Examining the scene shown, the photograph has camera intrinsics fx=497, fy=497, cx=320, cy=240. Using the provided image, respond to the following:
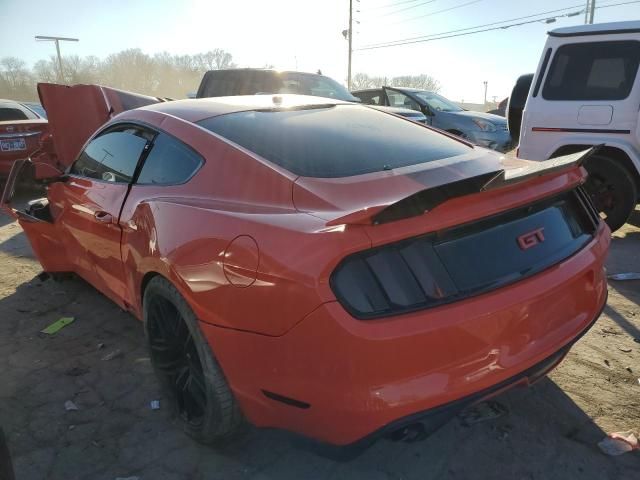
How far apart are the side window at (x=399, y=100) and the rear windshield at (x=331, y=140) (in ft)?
25.3

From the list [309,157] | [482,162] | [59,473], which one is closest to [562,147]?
[482,162]

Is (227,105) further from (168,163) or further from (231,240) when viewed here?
(231,240)

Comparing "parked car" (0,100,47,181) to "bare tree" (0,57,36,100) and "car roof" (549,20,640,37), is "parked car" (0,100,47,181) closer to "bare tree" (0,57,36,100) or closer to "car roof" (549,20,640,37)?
"car roof" (549,20,640,37)

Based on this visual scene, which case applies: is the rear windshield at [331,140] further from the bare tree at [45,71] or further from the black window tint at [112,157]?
the bare tree at [45,71]

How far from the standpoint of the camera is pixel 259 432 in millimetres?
2422

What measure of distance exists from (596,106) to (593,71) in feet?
1.29

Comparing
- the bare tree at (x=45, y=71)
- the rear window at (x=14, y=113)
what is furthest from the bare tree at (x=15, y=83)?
the rear window at (x=14, y=113)

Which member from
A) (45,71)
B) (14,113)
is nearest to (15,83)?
(45,71)

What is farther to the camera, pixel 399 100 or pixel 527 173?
pixel 399 100

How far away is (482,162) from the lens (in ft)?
7.98

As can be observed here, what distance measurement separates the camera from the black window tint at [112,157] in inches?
113

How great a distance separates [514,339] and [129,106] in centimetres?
501

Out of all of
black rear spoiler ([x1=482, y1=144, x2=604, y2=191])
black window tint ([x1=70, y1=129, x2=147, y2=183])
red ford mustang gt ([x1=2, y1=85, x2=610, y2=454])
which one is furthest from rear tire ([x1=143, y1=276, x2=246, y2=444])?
black rear spoiler ([x1=482, y1=144, x2=604, y2=191])

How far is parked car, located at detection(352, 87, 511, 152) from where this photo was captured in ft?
31.3
